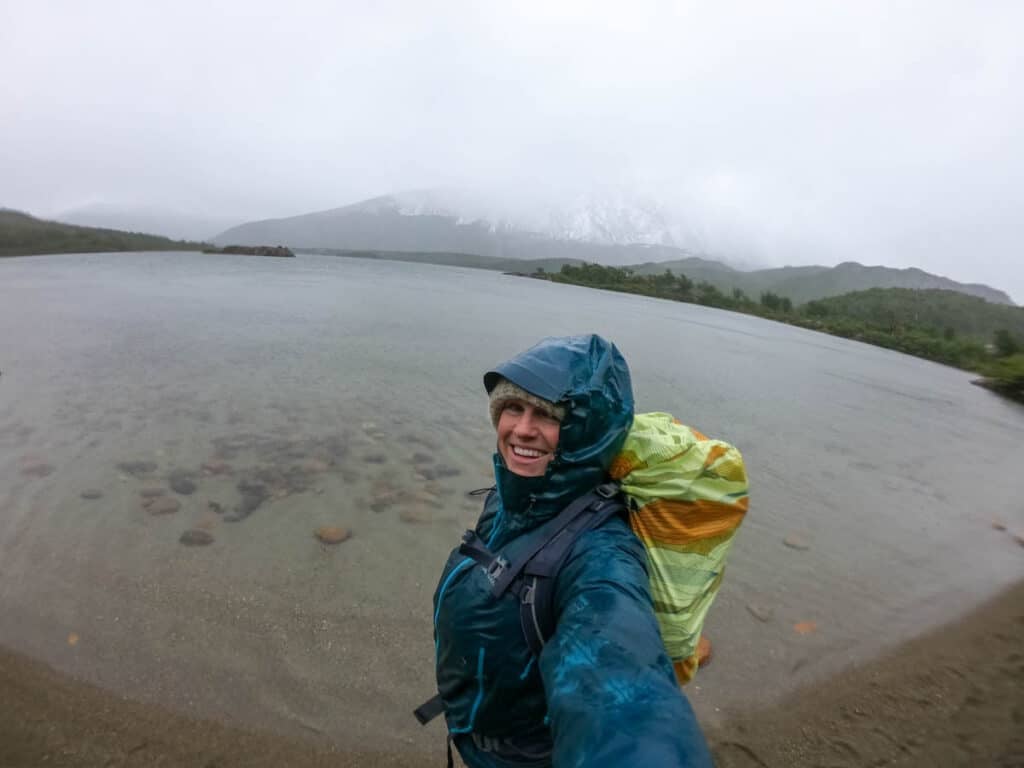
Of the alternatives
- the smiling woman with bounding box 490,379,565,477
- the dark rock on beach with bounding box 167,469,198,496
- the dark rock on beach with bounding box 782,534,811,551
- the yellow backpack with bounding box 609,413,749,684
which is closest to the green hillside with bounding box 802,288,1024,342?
the dark rock on beach with bounding box 782,534,811,551

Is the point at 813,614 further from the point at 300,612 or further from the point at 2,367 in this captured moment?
the point at 2,367

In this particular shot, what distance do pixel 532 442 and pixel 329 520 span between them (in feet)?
19.9

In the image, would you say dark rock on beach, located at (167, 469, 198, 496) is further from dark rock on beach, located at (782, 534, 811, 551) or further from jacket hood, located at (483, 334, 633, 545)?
dark rock on beach, located at (782, 534, 811, 551)

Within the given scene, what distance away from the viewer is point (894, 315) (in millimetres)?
89750

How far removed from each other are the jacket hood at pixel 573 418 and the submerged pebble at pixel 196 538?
233 inches

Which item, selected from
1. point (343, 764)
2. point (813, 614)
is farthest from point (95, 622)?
point (813, 614)

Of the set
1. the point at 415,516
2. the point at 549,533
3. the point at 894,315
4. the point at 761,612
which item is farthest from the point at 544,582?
Answer: the point at 894,315

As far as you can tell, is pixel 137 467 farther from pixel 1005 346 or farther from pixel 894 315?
pixel 894 315

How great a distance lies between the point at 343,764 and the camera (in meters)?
3.84

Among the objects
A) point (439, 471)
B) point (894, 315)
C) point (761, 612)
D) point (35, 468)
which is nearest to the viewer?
point (761, 612)

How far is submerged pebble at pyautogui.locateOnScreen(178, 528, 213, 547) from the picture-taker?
6402 millimetres

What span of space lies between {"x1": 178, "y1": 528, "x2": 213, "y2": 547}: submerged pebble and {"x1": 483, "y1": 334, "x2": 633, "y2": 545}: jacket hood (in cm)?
592

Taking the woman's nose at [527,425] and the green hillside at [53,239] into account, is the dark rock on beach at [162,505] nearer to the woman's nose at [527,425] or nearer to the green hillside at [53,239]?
the woman's nose at [527,425]

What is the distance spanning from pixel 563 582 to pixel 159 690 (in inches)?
171
